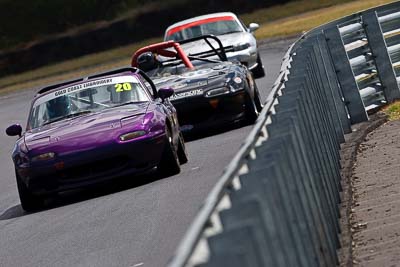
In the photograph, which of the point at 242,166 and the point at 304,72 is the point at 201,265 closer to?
the point at 242,166

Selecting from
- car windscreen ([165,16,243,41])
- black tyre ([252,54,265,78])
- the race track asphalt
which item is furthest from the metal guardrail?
black tyre ([252,54,265,78])

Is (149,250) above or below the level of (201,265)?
below

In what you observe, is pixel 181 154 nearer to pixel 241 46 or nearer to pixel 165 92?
pixel 165 92

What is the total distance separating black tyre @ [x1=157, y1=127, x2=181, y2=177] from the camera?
1369 centimetres

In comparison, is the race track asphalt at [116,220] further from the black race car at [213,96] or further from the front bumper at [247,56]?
the front bumper at [247,56]

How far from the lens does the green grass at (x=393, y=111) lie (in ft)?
52.7

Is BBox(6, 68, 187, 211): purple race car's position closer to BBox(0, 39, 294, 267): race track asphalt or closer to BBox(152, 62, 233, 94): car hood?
BBox(0, 39, 294, 267): race track asphalt

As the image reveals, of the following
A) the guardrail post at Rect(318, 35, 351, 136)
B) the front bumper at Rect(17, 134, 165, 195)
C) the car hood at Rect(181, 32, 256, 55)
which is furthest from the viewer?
the car hood at Rect(181, 32, 256, 55)

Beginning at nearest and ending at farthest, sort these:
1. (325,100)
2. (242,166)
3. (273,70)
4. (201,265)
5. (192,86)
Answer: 1. (201,265)
2. (242,166)
3. (325,100)
4. (192,86)
5. (273,70)

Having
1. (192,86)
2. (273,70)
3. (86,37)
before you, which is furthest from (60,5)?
(192,86)

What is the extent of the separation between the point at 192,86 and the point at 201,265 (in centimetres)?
1393

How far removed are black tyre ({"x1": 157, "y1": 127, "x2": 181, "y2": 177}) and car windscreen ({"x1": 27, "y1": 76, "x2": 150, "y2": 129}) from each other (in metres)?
0.90

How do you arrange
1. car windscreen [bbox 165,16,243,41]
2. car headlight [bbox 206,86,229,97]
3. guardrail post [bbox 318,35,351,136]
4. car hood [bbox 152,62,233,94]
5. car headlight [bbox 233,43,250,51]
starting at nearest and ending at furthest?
guardrail post [bbox 318,35,351,136]
car headlight [bbox 206,86,229,97]
car hood [bbox 152,62,233,94]
car headlight [bbox 233,43,250,51]
car windscreen [bbox 165,16,243,41]

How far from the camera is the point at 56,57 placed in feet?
234
